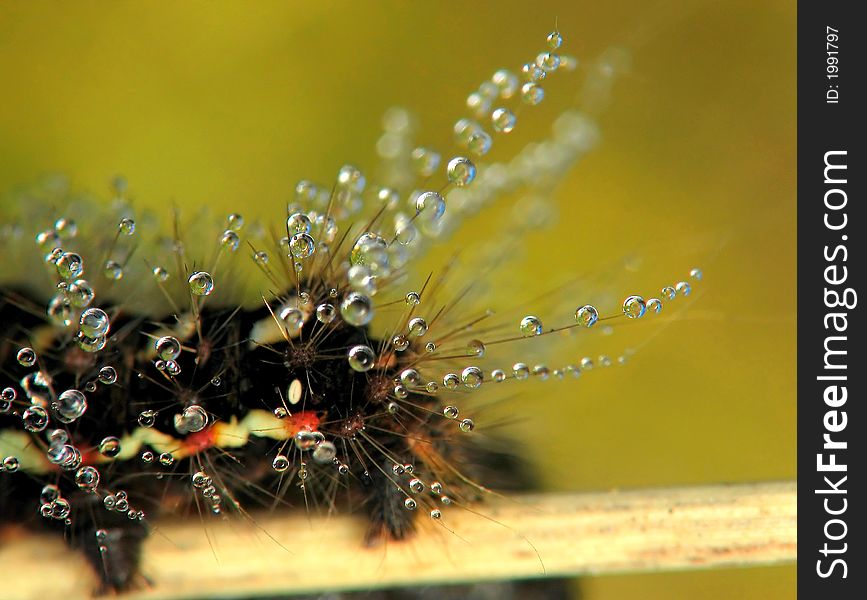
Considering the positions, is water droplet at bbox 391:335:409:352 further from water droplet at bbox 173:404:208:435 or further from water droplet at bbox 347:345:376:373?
water droplet at bbox 173:404:208:435

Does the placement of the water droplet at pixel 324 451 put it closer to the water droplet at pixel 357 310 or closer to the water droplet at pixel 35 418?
the water droplet at pixel 357 310

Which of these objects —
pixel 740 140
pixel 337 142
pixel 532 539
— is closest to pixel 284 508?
pixel 532 539

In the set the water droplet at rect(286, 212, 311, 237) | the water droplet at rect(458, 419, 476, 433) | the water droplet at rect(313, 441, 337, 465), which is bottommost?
the water droplet at rect(313, 441, 337, 465)

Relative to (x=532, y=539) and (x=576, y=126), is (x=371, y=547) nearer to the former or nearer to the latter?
(x=532, y=539)

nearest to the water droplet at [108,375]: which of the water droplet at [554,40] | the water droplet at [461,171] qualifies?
the water droplet at [461,171]
